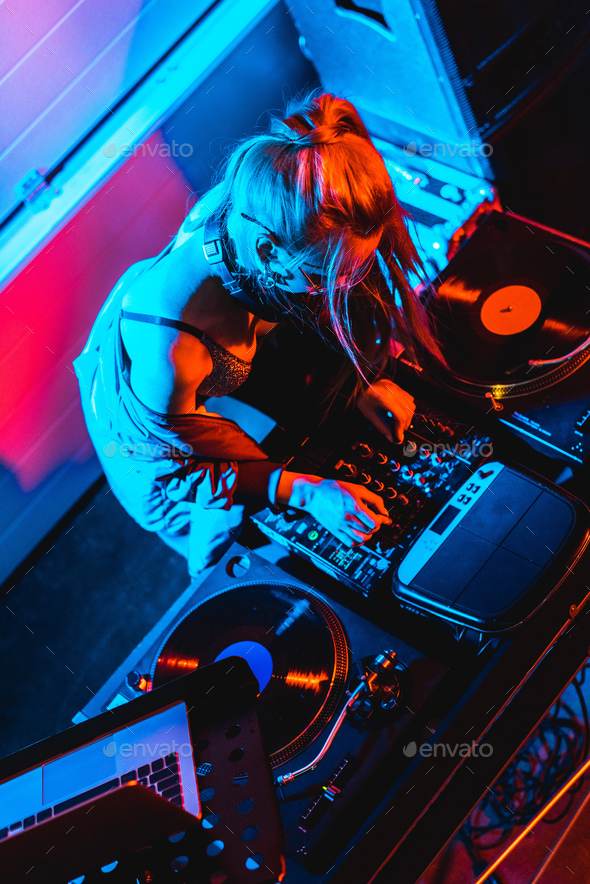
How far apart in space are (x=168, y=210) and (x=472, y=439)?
148 cm

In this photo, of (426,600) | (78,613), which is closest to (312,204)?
(426,600)

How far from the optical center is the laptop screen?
1.78ft

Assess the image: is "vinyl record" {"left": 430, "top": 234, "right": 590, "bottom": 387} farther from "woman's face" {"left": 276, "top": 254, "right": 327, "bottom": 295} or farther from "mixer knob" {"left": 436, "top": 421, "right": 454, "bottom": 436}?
"woman's face" {"left": 276, "top": 254, "right": 327, "bottom": 295}

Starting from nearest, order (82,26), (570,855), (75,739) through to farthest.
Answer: (75,739), (570,855), (82,26)

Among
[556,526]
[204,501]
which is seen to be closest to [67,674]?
[204,501]

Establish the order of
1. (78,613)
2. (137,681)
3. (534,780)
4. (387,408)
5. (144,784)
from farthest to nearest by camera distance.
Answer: (78,613)
(534,780)
(387,408)
(137,681)
(144,784)

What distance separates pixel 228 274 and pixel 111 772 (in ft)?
2.78

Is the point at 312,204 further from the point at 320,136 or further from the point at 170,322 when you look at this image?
the point at 170,322

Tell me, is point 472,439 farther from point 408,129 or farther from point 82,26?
point 82,26

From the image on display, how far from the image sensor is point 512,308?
4.08 feet

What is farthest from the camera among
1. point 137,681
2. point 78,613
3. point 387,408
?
point 78,613

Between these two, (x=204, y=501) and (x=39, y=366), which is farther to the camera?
(x=39, y=366)

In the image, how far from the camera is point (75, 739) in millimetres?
625

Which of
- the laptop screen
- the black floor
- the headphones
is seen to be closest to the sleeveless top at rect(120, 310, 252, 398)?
the headphones
